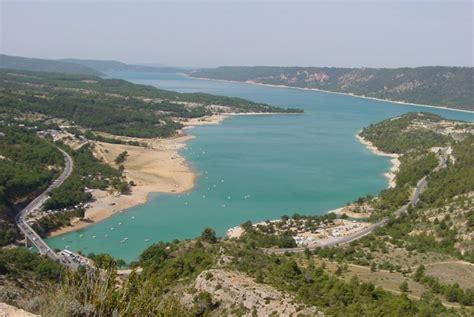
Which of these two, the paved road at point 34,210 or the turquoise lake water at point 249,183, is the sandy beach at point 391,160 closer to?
the turquoise lake water at point 249,183

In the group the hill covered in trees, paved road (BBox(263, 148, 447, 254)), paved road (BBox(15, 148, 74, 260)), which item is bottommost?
paved road (BBox(15, 148, 74, 260))

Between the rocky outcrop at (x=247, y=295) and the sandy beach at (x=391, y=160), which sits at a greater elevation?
the rocky outcrop at (x=247, y=295)

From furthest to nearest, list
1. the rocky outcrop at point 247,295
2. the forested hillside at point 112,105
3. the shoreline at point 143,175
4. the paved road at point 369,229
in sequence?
the forested hillside at point 112,105
the shoreline at point 143,175
the paved road at point 369,229
the rocky outcrop at point 247,295

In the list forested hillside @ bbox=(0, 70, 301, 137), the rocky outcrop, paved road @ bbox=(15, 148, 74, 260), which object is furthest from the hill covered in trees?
forested hillside @ bbox=(0, 70, 301, 137)

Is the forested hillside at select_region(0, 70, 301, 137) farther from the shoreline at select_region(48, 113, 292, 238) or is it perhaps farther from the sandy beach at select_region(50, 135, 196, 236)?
the sandy beach at select_region(50, 135, 196, 236)

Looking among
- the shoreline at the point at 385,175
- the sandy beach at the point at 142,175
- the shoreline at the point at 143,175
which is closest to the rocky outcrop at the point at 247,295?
the shoreline at the point at 385,175

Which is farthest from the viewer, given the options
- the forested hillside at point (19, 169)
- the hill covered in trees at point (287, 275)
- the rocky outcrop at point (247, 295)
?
the forested hillside at point (19, 169)

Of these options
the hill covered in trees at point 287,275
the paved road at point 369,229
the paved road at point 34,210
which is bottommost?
the paved road at point 34,210
